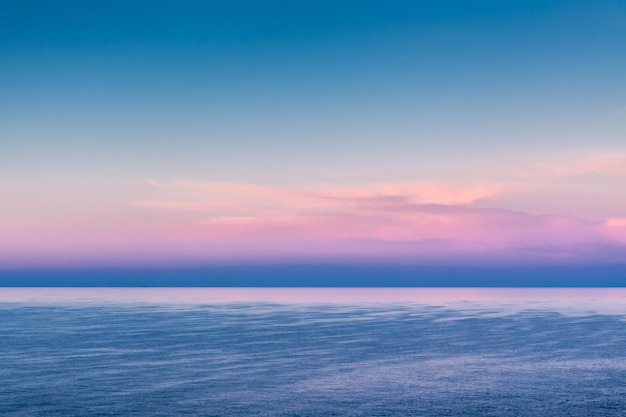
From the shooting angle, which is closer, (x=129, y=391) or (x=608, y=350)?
(x=129, y=391)

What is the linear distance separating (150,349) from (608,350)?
38275 mm

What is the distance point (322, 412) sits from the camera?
31719mm

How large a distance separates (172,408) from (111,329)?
4769 centimetres

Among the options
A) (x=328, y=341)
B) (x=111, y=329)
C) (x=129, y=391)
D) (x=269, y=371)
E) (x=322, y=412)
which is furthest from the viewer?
(x=111, y=329)

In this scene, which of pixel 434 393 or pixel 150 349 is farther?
pixel 150 349

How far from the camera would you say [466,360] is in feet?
165

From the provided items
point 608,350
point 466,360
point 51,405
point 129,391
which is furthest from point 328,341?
point 51,405

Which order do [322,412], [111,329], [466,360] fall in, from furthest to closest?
[111,329] → [466,360] → [322,412]

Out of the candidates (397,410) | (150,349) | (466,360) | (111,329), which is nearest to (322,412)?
(397,410)

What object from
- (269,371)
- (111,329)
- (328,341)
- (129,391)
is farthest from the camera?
(111,329)

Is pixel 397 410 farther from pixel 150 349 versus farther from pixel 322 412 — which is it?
pixel 150 349

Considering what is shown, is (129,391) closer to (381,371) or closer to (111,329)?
(381,371)

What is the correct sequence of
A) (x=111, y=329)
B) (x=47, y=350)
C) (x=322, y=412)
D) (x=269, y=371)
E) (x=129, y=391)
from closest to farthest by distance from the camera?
(x=322, y=412) → (x=129, y=391) → (x=269, y=371) → (x=47, y=350) → (x=111, y=329)

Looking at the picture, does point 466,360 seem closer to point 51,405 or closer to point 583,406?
point 583,406
